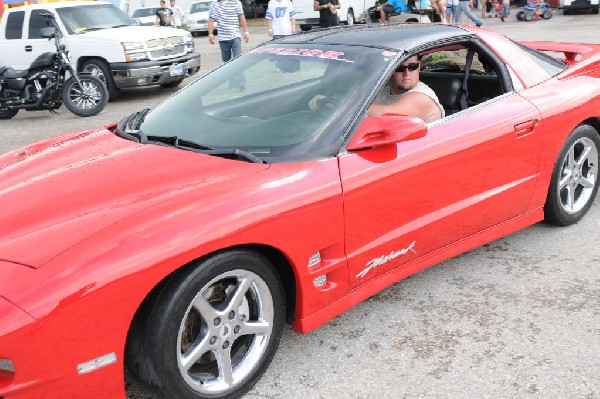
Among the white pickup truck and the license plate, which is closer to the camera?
the white pickup truck

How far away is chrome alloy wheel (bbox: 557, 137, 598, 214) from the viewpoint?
404 cm

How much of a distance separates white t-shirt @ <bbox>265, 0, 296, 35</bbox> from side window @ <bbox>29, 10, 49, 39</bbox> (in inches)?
154

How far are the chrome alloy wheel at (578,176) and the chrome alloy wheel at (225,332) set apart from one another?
230 centimetres

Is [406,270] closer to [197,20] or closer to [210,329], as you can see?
[210,329]

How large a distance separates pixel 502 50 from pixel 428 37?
658mm

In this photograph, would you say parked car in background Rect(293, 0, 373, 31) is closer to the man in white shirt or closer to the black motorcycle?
the black motorcycle

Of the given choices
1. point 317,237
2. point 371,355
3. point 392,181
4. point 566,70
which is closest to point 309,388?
point 371,355

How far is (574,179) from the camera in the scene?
4.12m

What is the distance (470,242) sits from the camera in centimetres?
346

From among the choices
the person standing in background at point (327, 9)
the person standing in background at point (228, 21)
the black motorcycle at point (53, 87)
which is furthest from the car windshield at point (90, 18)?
the person standing in background at point (327, 9)

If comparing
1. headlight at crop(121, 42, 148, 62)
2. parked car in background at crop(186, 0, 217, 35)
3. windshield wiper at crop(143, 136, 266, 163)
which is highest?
windshield wiper at crop(143, 136, 266, 163)

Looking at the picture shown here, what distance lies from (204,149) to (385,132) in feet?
2.76

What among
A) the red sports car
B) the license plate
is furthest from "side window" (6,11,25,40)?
the red sports car

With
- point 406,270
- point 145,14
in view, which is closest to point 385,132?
point 406,270
